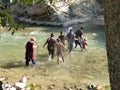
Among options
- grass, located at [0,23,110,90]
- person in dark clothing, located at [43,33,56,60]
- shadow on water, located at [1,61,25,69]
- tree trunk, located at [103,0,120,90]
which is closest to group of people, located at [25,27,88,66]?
person in dark clothing, located at [43,33,56,60]

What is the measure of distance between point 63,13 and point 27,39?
8.90 m

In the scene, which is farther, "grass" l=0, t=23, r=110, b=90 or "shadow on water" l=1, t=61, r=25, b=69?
"shadow on water" l=1, t=61, r=25, b=69

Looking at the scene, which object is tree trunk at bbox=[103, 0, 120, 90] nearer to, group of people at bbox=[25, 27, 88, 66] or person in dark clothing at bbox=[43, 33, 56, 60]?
group of people at bbox=[25, 27, 88, 66]

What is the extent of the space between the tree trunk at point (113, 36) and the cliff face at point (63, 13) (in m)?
27.7

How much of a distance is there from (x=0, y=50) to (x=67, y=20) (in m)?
12.7

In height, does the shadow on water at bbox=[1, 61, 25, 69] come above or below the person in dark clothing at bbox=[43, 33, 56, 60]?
below

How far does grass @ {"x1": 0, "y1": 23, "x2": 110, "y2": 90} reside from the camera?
45.3 ft

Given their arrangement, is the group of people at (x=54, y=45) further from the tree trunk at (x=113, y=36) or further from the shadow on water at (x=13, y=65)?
the tree trunk at (x=113, y=36)

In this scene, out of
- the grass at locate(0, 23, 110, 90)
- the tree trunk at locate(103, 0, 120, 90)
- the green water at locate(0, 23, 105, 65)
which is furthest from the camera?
the green water at locate(0, 23, 105, 65)

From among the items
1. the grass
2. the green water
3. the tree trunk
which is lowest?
the grass

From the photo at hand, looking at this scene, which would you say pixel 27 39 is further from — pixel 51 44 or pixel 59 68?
pixel 59 68

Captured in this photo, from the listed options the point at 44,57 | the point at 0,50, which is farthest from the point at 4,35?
the point at 44,57

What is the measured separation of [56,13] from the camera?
33469mm

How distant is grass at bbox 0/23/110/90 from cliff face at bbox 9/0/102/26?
995 cm
